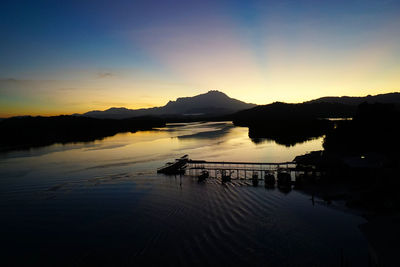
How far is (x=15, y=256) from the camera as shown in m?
20.9

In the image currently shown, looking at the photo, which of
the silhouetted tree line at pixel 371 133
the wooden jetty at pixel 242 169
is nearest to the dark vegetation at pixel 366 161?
the silhouetted tree line at pixel 371 133

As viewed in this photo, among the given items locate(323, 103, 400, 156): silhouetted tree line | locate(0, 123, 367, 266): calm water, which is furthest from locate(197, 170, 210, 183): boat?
locate(323, 103, 400, 156): silhouetted tree line

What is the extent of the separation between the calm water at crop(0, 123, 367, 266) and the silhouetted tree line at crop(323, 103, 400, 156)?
21.9 metres

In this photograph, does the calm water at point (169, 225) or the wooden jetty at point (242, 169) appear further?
the wooden jetty at point (242, 169)

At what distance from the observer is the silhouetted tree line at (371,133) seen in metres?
42.3

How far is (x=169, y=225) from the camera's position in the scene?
24.7m

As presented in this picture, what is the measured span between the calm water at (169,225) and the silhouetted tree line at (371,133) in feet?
72.0

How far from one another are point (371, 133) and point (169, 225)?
41822mm

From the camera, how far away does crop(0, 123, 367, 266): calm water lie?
757 inches

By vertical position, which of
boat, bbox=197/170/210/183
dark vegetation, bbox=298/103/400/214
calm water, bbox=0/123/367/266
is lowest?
calm water, bbox=0/123/367/266

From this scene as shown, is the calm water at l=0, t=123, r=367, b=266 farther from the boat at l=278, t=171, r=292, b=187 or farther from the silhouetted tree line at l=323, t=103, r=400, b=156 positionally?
the silhouetted tree line at l=323, t=103, r=400, b=156

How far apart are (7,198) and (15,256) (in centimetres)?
1947

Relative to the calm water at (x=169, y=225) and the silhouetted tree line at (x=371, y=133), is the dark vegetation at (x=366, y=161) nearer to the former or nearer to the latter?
the silhouetted tree line at (x=371, y=133)

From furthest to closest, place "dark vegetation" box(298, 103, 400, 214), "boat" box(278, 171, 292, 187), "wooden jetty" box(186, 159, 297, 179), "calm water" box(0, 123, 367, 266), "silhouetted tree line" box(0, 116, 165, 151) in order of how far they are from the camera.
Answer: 1. "silhouetted tree line" box(0, 116, 165, 151)
2. "wooden jetty" box(186, 159, 297, 179)
3. "boat" box(278, 171, 292, 187)
4. "dark vegetation" box(298, 103, 400, 214)
5. "calm water" box(0, 123, 367, 266)
